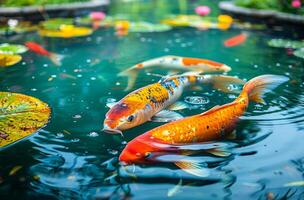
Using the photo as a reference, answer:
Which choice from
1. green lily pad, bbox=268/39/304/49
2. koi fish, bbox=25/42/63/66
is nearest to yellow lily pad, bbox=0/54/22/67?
koi fish, bbox=25/42/63/66

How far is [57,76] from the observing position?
4.06m

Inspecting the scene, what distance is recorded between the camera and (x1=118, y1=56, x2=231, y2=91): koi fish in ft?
12.6

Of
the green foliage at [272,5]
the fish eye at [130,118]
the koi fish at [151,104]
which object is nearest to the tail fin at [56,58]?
the koi fish at [151,104]

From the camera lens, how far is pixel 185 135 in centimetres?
221

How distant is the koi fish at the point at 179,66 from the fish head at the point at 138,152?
1.64 meters

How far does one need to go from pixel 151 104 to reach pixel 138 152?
71 centimetres

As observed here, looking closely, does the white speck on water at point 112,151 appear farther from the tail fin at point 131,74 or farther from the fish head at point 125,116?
the tail fin at point 131,74

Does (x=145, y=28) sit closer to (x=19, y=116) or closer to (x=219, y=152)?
(x=19, y=116)

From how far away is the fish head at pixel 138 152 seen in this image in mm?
2008

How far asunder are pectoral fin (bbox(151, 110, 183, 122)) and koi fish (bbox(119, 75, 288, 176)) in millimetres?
377

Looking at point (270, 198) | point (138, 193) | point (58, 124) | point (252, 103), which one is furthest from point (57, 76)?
point (270, 198)

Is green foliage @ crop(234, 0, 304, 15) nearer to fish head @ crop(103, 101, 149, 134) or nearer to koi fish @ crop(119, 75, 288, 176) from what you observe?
koi fish @ crop(119, 75, 288, 176)

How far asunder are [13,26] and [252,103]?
544 centimetres

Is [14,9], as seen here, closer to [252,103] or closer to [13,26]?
[13,26]
